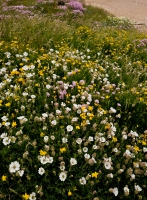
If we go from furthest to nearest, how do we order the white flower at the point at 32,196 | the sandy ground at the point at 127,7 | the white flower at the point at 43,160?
the sandy ground at the point at 127,7 → the white flower at the point at 43,160 → the white flower at the point at 32,196

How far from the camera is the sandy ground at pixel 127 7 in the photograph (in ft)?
78.7

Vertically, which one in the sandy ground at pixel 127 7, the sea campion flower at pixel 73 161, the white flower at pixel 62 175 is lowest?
the sandy ground at pixel 127 7

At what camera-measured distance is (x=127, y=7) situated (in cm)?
2736

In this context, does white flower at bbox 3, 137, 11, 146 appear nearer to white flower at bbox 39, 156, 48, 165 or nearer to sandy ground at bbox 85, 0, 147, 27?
white flower at bbox 39, 156, 48, 165

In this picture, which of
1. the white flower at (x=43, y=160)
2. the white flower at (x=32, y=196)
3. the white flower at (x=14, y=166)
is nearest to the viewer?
the white flower at (x=32, y=196)

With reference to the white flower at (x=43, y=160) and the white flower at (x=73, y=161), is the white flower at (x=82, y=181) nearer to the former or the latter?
the white flower at (x=73, y=161)

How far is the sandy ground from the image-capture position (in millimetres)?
24000

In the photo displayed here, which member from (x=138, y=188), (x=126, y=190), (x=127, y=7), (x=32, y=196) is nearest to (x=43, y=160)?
(x=32, y=196)

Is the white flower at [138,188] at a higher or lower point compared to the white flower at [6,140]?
lower

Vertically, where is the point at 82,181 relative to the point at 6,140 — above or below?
below

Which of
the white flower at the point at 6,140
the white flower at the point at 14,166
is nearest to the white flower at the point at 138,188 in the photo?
the white flower at the point at 14,166

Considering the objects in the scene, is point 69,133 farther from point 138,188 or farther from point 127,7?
point 127,7

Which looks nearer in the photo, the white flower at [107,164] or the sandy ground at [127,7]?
the white flower at [107,164]

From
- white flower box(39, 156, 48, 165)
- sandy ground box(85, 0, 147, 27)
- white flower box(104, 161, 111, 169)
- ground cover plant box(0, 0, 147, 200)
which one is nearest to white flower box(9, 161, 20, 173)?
ground cover plant box(0, 0, 147, 200)
